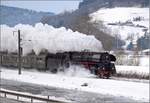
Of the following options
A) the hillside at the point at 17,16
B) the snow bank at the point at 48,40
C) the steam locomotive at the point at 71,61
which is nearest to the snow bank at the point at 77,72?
the steam locomotive at the point at 71,61

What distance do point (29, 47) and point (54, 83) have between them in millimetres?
19999

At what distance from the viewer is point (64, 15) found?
125125 mm

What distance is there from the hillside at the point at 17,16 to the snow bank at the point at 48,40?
61.1 ft

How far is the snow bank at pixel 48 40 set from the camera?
51900mm

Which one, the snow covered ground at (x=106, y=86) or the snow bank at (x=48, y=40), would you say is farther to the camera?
the snow bank at (x=48, y=40)

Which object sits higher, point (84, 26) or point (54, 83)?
point (84, 26)

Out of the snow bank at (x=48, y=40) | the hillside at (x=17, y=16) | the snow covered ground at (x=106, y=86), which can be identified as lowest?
the snow covered ground at (x=106, y=86)

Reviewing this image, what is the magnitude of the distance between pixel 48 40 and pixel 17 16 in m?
44.2

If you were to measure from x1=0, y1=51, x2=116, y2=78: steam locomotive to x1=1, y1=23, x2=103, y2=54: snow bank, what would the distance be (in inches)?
49.4

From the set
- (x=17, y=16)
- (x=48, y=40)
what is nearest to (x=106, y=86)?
(x=48, y=40)

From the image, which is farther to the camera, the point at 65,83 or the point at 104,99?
the point at 65,83

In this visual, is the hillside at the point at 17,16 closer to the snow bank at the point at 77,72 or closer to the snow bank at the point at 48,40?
the snow bank at the point at 48,40

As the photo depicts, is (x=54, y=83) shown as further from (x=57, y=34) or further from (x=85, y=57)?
(x=57, y=34)

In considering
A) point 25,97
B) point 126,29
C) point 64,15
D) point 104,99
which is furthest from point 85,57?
point 126,29
